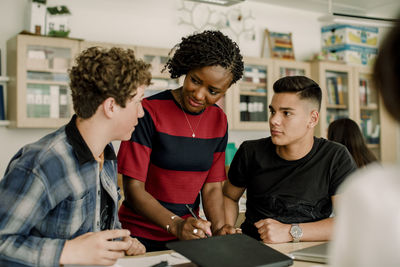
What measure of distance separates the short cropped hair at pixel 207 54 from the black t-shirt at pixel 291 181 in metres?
0.46

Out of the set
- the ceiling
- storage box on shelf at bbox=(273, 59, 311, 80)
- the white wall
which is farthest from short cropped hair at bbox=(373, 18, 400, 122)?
the ceiling

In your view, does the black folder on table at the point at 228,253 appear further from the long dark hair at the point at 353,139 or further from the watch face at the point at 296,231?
the long dark hair at the point at 353,139

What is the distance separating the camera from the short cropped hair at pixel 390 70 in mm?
602

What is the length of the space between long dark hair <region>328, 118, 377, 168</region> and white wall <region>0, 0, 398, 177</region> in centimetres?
191

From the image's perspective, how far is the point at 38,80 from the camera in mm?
3543

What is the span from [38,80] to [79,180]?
2.64 meters

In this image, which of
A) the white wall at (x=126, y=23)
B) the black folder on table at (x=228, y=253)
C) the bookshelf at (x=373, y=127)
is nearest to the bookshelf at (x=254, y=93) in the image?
the white wall at (x=126, y=23)

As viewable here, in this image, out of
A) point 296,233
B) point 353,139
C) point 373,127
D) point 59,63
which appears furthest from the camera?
point 373,127

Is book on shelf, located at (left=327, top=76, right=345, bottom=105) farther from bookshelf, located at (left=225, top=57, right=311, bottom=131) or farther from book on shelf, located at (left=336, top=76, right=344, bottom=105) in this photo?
bookshelf, located at (left=225, top=57, right=311, bottom=131)

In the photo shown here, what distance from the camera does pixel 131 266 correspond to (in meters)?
1.16

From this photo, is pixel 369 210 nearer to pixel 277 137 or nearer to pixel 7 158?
pixel 277 137

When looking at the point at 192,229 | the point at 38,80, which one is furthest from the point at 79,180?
the point at 38,80

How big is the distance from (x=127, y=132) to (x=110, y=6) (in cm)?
318

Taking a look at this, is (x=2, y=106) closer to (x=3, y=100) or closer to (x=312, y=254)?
(x=3, y=100)
